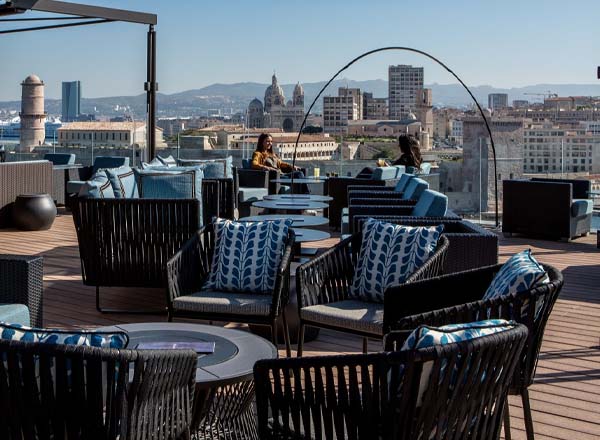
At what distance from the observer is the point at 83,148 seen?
1532 centimetres

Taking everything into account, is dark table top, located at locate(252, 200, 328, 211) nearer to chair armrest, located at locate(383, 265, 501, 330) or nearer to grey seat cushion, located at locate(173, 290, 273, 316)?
grey seat cushion, located at locate(173, 290, 273, 316)

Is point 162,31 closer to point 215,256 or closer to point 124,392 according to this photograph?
point 215,256

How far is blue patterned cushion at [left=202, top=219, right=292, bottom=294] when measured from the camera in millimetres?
4066

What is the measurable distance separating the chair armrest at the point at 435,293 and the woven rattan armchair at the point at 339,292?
0.13 meters

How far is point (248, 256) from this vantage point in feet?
13.4

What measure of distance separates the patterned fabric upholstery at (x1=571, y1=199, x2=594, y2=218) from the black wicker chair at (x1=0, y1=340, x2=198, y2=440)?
7.34 m

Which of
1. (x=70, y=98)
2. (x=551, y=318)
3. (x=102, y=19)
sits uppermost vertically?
(x=70, y=98)

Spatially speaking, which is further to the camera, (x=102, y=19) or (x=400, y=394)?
(x=102, y=19)

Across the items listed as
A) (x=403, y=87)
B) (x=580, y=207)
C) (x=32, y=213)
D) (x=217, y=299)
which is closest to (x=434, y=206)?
(x=217, y=299)

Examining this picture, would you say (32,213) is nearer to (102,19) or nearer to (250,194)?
(102,19)

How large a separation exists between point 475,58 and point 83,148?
4413 centimetres

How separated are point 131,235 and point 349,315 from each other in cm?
191

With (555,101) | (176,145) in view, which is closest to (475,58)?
(555,101)

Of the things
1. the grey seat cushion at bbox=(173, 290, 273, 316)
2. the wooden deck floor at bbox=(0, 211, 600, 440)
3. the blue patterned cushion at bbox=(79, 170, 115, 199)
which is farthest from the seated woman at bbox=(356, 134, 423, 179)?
the grey seat cushion at bbox=(173, 290, 273, 316)
